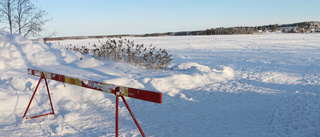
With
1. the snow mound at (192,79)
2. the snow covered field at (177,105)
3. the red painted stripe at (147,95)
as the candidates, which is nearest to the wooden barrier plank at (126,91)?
the red painted stripe at (147,95)

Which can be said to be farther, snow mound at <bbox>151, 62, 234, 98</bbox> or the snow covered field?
snow mound at <bbox>151, 62, 234, 98</bbox>

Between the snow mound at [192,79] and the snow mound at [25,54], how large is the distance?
5.47 metres

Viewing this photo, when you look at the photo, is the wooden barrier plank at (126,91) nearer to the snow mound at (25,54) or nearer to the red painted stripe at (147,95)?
the red painted stripe at (147,95)

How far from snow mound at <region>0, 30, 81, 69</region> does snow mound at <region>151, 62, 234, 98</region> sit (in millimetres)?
5469

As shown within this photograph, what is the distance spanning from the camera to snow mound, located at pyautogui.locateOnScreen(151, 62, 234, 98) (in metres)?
7.86

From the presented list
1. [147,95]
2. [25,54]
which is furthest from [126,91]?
[25,54]

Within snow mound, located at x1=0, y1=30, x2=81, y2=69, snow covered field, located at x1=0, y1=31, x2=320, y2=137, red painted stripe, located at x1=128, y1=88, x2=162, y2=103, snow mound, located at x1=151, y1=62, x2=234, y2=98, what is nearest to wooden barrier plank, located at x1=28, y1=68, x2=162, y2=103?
red painted stripe, located at x1=128, y1=88, x2=162, y2=103

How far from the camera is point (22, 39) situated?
12.1 metres

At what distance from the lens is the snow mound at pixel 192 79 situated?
25.8 feet

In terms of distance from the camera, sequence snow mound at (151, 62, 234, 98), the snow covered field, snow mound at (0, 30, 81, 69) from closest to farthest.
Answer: the snow covered field, snow mound at (151, 62, 234, 98), snow mound at (0, 30, 81, 69)

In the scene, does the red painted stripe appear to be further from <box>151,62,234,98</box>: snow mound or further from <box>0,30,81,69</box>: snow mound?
<box>0,30,81,69</box>: snow mound

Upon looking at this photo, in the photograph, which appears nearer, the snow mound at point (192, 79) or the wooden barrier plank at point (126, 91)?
the wooden barrier plank at point (126, 91)

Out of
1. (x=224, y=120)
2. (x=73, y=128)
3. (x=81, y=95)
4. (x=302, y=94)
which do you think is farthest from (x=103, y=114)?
(x=302, y=94)

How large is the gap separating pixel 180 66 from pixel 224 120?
6.89 m
